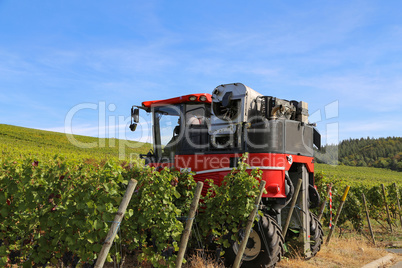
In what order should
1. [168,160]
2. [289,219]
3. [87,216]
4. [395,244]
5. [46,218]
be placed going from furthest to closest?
[395,244] < [168,160] < [289,219] < [46,218] < [87,216]

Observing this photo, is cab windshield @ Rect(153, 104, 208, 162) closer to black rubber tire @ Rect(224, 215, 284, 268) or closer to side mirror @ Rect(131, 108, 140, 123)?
side mirror @ Rect(131, 108, 140, 123)

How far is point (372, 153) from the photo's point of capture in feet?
325

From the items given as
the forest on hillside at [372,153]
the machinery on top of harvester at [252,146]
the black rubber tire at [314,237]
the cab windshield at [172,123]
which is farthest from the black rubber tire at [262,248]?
the forest on hillside at [372,153]

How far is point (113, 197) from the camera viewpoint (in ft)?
16.4

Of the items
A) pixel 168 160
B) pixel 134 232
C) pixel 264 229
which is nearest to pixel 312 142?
pixel 264 229

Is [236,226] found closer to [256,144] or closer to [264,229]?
[264,229]

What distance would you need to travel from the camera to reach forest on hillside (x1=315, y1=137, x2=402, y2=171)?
86938 millimetres

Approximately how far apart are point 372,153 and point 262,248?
10434cm

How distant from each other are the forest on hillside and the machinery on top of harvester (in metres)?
82.3

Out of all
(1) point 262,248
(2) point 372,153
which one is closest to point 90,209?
(1) point 262,248

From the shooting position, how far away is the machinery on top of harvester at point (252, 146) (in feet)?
22.5

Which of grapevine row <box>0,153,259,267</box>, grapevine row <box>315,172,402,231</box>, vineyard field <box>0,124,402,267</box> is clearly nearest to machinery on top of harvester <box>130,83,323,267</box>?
vineyard field <box>0,124,402,267</box>

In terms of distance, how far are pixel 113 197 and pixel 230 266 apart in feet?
9.48

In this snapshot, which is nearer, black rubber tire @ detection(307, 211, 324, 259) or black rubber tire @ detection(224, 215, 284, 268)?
black rubber tire @ detection(224, 215, 284, 268)
